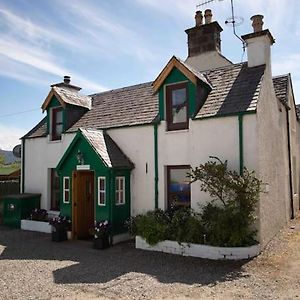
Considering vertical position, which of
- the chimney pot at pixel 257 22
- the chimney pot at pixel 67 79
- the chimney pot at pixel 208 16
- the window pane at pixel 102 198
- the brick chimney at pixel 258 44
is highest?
the chimney pot at pixel 208 16

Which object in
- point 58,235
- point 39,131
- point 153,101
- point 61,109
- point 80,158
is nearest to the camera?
point 58,235

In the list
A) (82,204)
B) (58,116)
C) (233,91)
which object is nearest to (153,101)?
(233,91)

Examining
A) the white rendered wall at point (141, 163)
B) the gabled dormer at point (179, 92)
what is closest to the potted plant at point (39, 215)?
the white rendered wall at point (141, 163)

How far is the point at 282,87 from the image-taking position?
15.7 meters

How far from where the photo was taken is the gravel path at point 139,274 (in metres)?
7.20

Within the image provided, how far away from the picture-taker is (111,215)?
12000 mm

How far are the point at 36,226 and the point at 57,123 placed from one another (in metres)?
5.07

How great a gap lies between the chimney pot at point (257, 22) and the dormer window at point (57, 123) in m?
9.68

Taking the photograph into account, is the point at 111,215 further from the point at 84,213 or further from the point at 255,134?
the point at 255,134

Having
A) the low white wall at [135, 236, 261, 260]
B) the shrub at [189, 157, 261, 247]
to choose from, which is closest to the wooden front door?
the low white wall at [135, 236, 261, 260]

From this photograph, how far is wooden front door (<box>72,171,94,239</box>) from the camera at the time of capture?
1310 centimetres

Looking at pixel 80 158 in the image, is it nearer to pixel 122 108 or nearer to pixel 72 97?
pixel 122 108

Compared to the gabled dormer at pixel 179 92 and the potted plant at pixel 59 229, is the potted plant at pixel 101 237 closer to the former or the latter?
the potted plant at pixel 59 229

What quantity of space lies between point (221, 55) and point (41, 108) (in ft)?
33.0
